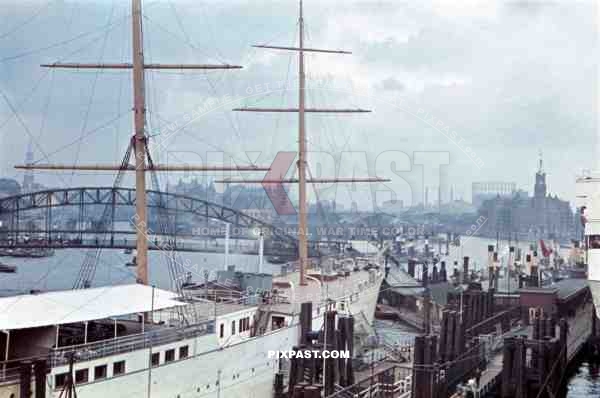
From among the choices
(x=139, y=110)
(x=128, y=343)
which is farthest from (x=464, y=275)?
(x=128, y=343)

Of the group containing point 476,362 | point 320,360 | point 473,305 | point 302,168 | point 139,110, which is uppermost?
point 139,110

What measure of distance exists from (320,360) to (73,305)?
11.5 feet

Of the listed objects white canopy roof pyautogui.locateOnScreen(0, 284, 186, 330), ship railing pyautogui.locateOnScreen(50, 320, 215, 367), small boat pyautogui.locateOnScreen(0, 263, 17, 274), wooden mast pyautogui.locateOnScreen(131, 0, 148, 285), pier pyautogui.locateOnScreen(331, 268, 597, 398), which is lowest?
pier pyautogui.locateOnScreen(331, 268, 597, 398)

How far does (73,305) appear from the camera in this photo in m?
9.02

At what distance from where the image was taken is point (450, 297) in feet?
57.8

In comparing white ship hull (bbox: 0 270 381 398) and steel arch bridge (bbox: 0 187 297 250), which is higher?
steel arch bridge (bbox: 0 187 297 250)

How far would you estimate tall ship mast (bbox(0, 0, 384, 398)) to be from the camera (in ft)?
27.5

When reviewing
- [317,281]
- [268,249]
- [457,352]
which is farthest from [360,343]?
[268,249]

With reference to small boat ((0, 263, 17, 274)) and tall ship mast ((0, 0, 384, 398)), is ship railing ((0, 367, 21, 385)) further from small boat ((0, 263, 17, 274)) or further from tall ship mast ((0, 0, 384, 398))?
small boat ((0, 263, 17, 274))

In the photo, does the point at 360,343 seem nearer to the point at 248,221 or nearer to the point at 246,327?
the point at 246,327

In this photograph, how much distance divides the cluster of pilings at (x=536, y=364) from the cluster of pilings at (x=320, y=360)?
2.44m

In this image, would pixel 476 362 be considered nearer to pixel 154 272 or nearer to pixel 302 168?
pixel 302 168

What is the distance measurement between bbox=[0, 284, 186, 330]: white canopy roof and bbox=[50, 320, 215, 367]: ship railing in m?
0.32

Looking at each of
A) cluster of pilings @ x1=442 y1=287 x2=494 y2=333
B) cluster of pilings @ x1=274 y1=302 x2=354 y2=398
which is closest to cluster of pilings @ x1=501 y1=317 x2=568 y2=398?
cluster of pilings @ x1=442 y1=287 x2=494 y2=333
